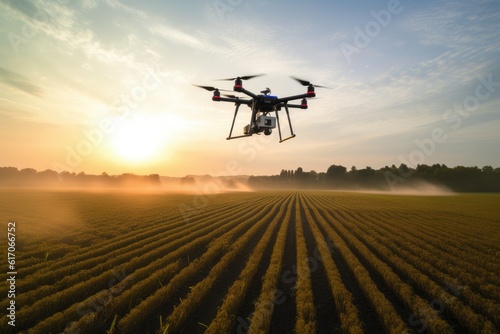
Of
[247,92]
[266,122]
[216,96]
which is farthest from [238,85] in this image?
[266,122]

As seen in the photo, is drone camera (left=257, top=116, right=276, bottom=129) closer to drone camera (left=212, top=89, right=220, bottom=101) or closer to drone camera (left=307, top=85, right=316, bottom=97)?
drone camera (left=307, top=85, right=316, bottom=97)

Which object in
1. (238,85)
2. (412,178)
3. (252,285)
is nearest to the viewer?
(252,285)

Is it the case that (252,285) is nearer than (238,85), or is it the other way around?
(252,285)

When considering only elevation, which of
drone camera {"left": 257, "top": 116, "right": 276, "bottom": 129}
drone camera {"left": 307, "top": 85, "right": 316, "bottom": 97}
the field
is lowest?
the field

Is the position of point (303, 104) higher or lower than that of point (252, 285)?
higher

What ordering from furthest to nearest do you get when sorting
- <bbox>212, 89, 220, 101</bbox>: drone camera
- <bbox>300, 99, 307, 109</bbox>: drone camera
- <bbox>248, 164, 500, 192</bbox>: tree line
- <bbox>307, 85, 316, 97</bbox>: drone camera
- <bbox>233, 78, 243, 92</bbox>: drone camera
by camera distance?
1. <bbox>248, 164, 500, 192</bbox>: tree line
2. <bbox>300, 99, 307, 109</bbox>: drone camera
3. <bbox>307, 85, 316, 97</bbox>: drone camera
4. <bbox>212, 89, 220, 101</bbox>: drone camera
5. <bbox>233, 78, 243, 92</bbox>: drone camera

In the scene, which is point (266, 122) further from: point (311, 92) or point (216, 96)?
point (216, 96)

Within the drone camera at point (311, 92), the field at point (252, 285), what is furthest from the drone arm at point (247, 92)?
the field at point (252, 285)

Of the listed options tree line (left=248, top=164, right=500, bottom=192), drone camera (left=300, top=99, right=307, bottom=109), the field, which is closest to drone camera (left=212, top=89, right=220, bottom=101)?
drone camera (left=300, top=99, right=307, bottom=109)
